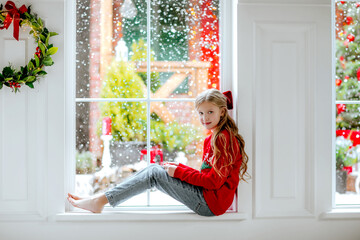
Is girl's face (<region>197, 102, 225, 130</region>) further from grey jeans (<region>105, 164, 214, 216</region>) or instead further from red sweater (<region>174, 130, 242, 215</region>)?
grey jeans (<region>105, 164, 214, 216</region>)

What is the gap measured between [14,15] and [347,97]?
2.11 m

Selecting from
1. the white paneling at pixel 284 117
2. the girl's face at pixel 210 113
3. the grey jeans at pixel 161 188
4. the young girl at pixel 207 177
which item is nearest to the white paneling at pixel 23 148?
the young girl at pixel 207 177

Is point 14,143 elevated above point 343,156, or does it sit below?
above

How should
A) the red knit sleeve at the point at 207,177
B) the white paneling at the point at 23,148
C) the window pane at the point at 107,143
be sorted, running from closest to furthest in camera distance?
the red knit sleeve at the point at 207,177 → the white paneling at the point at 23,148 → the window pane at the point at 107,143

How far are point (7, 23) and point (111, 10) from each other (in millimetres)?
618

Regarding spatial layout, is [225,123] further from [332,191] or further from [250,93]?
[332,191]

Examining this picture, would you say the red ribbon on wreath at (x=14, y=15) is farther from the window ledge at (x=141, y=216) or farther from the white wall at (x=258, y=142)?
the window ledge at (x=141, y=216)

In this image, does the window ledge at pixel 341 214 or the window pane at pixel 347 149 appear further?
the window pane at pixel 347 149

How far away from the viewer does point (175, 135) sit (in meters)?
2.41

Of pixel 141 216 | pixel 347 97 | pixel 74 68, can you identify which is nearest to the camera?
pixel 141 216

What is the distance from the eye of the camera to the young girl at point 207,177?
7.00 ft

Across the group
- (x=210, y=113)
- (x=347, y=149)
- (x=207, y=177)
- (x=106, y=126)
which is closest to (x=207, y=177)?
(x=207, y=177)

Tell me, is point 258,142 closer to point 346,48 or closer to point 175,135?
point 175,135

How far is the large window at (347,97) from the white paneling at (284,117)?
0.93 feet
